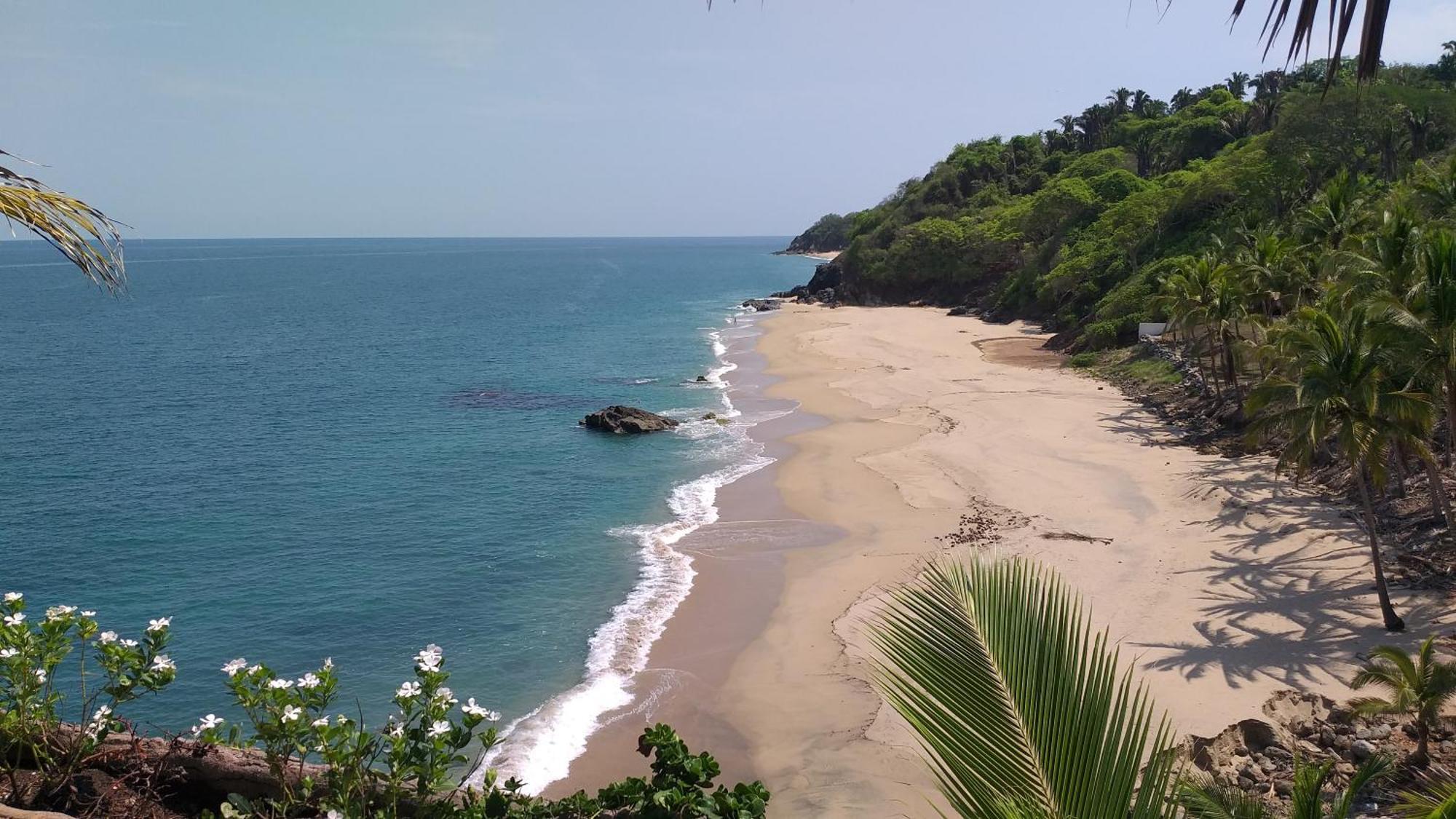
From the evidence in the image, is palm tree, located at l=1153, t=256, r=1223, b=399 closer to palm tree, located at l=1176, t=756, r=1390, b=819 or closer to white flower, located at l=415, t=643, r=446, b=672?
palm tree, located at l=1176, t=756, r=1390, b=819

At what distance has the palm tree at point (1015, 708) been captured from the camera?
3.70 metres

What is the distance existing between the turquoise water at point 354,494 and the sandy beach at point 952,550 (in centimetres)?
217

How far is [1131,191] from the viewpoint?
71562 mm

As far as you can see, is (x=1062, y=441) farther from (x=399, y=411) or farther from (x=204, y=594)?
(x=399, y=411)

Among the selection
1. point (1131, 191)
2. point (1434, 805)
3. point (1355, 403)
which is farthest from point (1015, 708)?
point (1131, 191)

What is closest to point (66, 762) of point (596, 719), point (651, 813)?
point (651, 813)

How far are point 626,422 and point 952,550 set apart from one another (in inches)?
755

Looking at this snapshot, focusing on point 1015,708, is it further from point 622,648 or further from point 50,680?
point 622,648

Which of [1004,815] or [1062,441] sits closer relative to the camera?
[1004,815]

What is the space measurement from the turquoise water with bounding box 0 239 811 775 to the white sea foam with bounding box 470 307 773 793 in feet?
0.54

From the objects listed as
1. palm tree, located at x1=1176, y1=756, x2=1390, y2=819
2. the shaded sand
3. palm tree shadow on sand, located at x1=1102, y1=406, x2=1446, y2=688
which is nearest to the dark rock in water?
the shaded sand

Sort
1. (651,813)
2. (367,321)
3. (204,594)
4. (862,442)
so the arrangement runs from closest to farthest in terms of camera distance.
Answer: (651,813)
(204,594)
(862,442)
(367,321)

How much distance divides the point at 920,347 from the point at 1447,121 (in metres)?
28.3

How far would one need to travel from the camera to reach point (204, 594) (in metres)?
23.5
